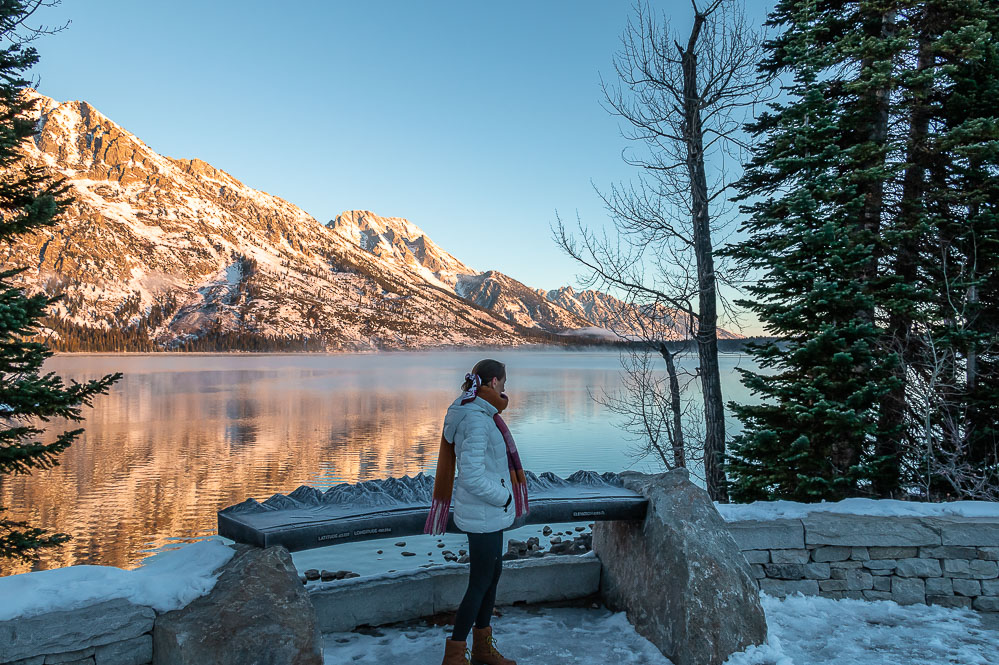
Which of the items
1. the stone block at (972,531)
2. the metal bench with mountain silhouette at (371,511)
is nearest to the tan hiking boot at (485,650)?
the metal bench with mountain silhouette at (371,511)

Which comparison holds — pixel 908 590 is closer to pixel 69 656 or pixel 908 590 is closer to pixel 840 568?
pixel 840 568

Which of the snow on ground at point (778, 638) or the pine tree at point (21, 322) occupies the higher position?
the pine tree at point (21, 322)

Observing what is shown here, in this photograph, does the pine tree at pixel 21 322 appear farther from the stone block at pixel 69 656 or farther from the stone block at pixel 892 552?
the stone block at pixel 892 552

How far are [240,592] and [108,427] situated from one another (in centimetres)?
3328

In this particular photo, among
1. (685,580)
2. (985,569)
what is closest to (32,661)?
(685,580)

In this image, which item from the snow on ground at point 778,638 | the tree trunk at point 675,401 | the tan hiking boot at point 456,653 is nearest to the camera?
the tan hiking boot at point 456,653

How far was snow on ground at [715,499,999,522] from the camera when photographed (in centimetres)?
540

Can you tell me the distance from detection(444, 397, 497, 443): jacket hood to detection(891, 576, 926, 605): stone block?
425 centimetres

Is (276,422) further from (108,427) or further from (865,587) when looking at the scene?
(865,587)

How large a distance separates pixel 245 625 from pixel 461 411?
168 cm

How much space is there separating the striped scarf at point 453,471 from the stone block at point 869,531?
9.70 ft

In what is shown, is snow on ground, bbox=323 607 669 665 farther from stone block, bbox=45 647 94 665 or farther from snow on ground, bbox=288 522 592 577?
snow on ground, bbox=288 522 592 577

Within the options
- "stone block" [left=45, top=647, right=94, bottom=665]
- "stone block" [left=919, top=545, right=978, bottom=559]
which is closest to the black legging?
"stone block" [left=45, top=647, right=94, bottom=665]

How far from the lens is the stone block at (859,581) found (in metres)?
5.42
